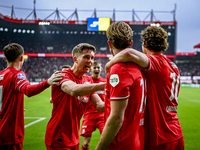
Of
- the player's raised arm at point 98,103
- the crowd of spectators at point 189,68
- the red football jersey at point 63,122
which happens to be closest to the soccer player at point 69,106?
the red football jersey at point 63,122

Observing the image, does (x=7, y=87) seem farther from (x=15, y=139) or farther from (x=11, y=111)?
(x=15, y=139)

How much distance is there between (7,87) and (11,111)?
1.32 feet

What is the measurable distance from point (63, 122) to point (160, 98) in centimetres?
146

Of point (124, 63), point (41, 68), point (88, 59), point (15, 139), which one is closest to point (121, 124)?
point (124, 63)

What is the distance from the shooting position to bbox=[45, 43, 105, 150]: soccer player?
2.30 m

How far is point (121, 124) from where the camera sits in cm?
157

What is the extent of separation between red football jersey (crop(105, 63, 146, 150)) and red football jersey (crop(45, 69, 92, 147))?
99cm

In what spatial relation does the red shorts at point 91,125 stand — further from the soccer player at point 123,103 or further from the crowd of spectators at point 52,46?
the crowd of spectators at point 52,46

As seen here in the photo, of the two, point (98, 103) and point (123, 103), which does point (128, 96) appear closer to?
point (123, 103)

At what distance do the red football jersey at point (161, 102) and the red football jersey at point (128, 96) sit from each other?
11.2 inches

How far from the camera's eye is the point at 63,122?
251 centimetres

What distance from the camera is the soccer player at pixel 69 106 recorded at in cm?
230

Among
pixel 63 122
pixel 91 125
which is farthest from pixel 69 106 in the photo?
pixel 91 125

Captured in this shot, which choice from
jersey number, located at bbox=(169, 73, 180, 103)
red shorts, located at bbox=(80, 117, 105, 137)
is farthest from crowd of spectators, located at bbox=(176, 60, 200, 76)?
jersey number, located at bbox=(169, 73, 180, 103)
